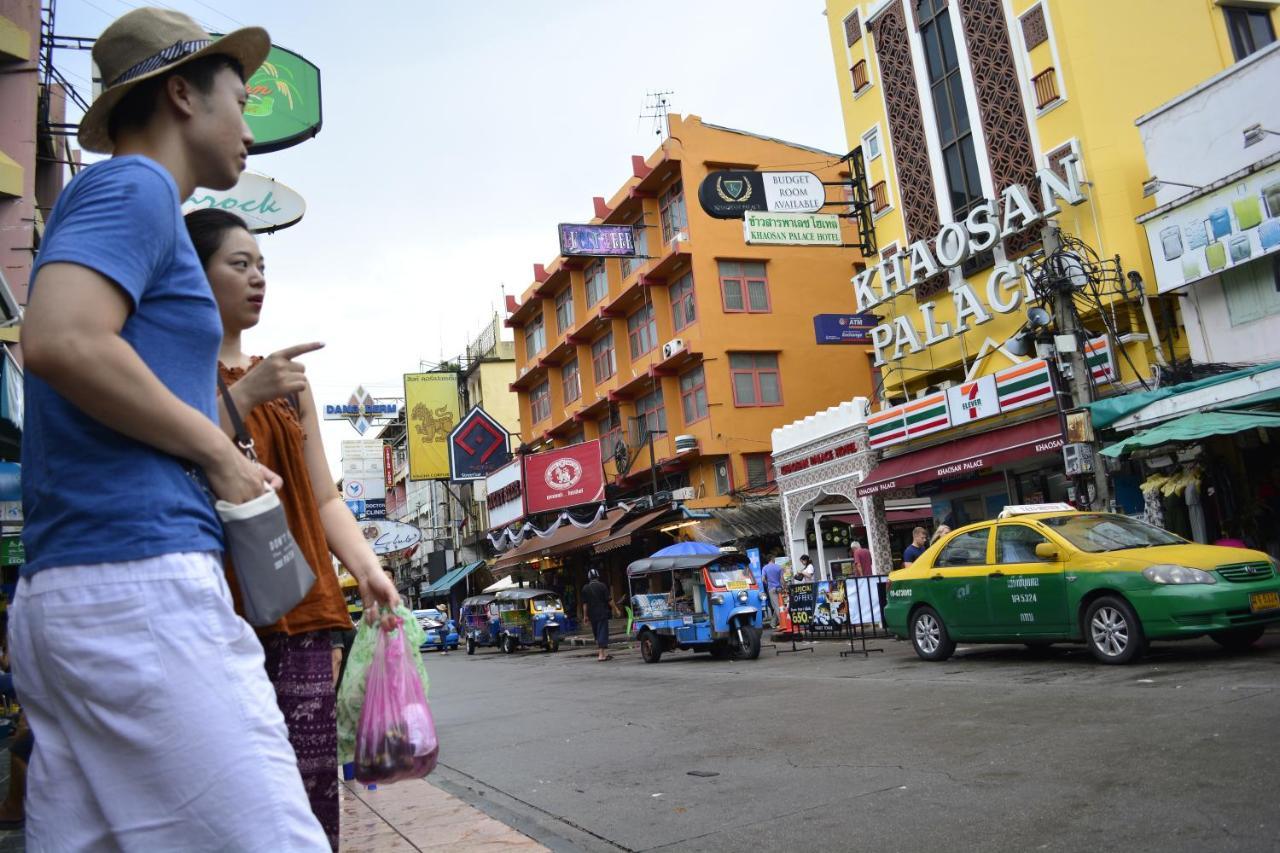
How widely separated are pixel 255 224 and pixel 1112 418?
13011 millimetres

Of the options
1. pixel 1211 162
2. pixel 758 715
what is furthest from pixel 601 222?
pixel 758 715

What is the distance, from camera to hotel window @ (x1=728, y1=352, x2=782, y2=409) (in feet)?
110

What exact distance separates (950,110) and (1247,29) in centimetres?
604

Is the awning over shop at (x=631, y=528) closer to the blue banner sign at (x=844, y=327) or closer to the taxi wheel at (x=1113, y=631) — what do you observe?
the blue banner sign at (x=844, y=327)

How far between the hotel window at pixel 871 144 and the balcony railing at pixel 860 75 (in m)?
1.13

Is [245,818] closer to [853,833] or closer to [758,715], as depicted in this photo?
[853,833]

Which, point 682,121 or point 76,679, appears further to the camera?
point 682,121

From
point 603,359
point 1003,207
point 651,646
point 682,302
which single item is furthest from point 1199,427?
point 603,359

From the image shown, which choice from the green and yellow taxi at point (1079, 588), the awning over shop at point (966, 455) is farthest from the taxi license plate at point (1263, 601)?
the awning over shop at point (966, 455)

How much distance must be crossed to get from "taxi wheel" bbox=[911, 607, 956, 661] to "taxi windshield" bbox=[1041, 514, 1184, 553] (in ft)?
6.90

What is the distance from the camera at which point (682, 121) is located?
3462 centimetres

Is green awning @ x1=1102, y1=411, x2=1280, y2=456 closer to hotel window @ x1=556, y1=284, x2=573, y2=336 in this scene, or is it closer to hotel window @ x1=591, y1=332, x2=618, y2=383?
hotel window @ x1=591, y1=332, x2=618, y2=383

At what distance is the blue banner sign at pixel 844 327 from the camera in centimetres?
2428

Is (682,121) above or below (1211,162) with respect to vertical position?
above
